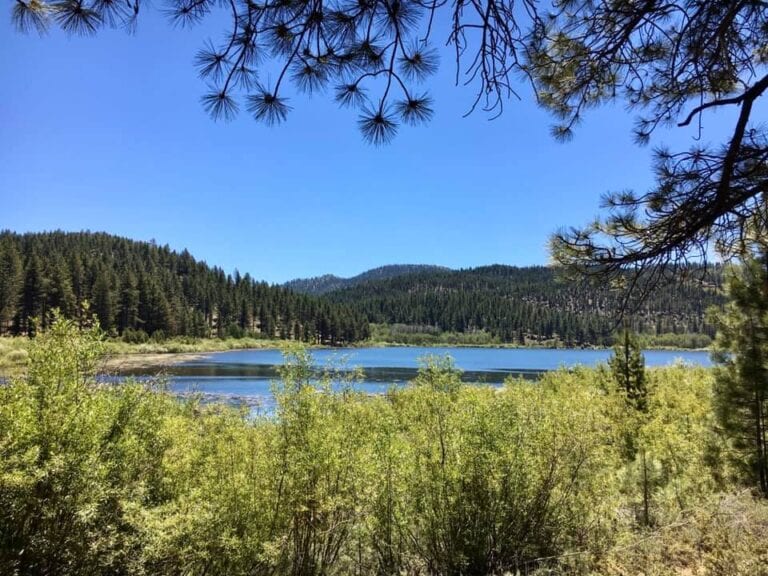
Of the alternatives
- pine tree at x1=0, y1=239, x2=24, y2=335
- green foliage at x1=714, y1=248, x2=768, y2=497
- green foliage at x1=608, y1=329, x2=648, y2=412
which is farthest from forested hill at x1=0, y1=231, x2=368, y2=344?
green foliage at x1=714, y1=248, x2=768, y2=497

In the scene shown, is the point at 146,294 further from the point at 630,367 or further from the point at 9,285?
the point at 630,367

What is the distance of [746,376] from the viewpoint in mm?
8617

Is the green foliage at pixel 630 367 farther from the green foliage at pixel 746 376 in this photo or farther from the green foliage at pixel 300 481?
the green foliage at pixel 300 481

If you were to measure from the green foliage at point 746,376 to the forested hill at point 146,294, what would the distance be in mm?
A: 35263

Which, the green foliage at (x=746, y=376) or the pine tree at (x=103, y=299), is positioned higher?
the pine tree at (x=103, y=299)

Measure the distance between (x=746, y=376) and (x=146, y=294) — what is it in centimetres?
8692

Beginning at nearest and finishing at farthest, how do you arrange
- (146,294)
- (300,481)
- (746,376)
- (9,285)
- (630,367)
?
(300,481)
(746,376)
(630,367)
(9,285)
(146,294)

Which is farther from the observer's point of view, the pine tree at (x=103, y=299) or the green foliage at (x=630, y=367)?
the pine tree at (x=103, y=299)

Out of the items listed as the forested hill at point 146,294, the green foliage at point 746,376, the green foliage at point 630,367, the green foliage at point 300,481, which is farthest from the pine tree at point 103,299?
the green foliage at point 746,376

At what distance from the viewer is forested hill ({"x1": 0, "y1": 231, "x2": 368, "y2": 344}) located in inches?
2559

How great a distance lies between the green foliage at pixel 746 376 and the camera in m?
8.35

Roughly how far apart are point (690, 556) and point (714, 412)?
5.03 meters

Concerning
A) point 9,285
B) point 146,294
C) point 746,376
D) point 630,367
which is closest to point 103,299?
point 146,294

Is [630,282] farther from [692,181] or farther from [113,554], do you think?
[113,554]
